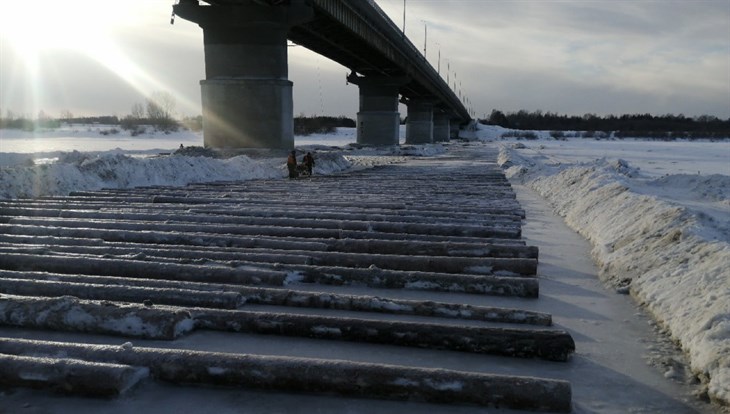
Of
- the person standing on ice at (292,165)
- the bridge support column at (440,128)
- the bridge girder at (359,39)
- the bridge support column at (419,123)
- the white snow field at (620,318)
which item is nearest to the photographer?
the white snow field at (620,318)

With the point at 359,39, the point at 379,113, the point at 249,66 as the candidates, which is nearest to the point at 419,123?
the point at 379,113

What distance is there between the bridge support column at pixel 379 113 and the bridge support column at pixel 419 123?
21587 mm

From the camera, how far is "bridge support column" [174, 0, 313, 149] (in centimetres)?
2414

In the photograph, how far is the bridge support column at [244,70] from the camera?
24.1 m

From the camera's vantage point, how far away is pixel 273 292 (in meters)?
5.02

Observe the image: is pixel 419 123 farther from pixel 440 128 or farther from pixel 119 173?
pixel 119 173

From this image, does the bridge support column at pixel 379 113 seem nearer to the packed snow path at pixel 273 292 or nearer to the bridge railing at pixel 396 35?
the bridge railing at pixel 396 35

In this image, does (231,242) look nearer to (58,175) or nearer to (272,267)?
(272,267)

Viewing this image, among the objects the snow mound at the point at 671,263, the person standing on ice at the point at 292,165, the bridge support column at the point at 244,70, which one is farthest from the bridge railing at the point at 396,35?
the snow mound at the point at 671,263

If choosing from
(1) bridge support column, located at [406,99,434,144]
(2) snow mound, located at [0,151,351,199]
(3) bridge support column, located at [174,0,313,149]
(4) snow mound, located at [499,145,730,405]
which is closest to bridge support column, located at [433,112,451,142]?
(1) bridge support column, located at [406,99,434,144]

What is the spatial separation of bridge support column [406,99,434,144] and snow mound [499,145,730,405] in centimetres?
6297

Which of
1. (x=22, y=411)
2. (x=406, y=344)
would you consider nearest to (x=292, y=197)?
A: (x=406, y=344)

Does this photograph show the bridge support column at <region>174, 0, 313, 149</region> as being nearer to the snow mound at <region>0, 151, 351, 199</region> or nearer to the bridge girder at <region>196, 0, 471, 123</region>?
the bridge girder at <region>196, 0, 471, 123</region>

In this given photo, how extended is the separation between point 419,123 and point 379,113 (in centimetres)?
2568
